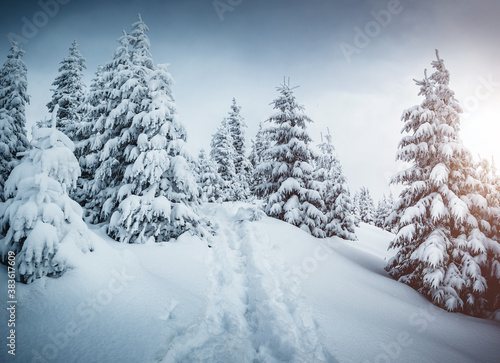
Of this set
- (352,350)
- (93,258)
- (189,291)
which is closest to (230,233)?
(189,291)

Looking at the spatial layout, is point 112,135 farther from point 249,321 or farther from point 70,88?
point 249,321

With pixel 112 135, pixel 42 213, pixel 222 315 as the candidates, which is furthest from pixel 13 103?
pixel 222 315

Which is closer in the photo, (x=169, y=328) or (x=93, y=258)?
(x=169, y=328)

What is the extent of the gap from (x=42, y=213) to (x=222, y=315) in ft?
17.3

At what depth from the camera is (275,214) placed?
17.7 m

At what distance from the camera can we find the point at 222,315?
6695 mm

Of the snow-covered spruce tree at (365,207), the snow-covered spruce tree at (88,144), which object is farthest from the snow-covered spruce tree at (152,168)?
the snow-covered spruce tree at (365,207)

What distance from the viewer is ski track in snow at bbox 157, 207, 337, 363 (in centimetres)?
516

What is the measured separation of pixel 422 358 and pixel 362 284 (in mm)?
4527

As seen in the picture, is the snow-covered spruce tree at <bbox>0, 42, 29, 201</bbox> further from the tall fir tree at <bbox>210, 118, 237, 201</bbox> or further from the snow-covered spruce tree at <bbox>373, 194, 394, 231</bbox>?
the snow-covered spruce tree at <bbox>373, 194, 394, 231</bbox>

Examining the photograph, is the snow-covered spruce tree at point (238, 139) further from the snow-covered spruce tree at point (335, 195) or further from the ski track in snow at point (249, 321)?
the ski track in snow at point (249, 321)

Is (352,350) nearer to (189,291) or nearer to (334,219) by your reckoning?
(189,291)

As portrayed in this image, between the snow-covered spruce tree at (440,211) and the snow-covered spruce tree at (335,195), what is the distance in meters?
11.1

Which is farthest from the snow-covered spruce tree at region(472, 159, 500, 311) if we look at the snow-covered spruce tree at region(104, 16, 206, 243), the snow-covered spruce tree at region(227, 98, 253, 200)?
the snow-covered spruce tree at region(227, 98, 253, 200)
